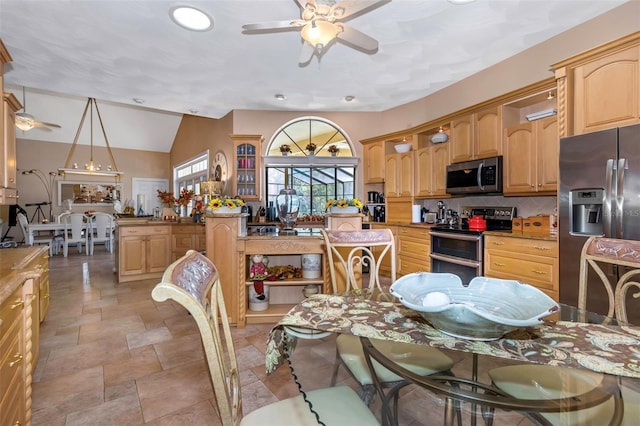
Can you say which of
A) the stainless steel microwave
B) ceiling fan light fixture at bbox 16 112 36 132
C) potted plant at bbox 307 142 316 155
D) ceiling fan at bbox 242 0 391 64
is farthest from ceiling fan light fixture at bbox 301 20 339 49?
ceiling fan light fixture at bbox 16 112 36 132

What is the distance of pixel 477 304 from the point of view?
1161 mm

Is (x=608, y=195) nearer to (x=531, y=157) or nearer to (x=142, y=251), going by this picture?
(x=531, y=157)

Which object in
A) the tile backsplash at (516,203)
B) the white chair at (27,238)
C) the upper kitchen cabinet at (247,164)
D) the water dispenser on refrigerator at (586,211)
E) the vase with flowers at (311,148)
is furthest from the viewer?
the white chair at (27,238)

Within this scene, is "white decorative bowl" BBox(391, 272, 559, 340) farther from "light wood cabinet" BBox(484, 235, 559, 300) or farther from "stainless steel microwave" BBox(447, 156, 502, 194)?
"stainless steel microwave" BBox(447, 156, 502, 194)

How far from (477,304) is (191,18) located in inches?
128

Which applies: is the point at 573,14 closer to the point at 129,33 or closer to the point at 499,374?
the point at 499,374

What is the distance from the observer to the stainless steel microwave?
11.6ft

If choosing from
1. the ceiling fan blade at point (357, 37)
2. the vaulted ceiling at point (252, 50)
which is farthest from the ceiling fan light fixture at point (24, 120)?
the ceiling fan blade at point (357, 37)

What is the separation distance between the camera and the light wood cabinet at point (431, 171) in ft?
14.2

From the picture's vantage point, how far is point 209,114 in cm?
589

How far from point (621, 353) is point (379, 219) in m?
4.61

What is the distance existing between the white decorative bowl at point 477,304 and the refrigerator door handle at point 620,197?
1.72m

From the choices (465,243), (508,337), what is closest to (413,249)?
(465,243)

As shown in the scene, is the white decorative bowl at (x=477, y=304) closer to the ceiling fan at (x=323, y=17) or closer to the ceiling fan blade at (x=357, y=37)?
the ceiling fan at (x=323, y=17)
